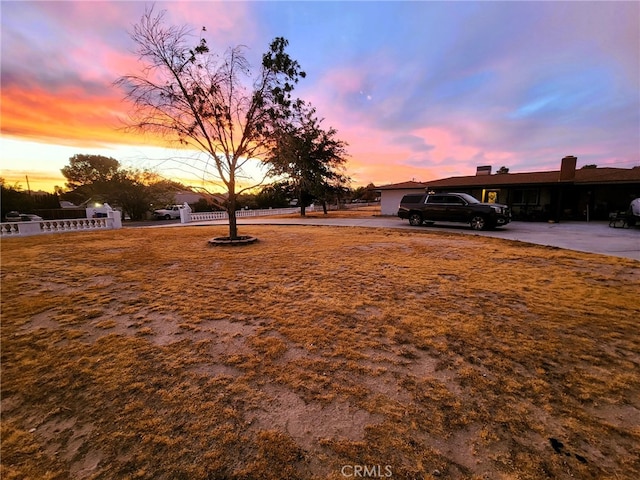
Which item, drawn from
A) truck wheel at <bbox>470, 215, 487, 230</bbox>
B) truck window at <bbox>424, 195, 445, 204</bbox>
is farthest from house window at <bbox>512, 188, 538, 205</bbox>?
truck window at <bbox>424, 195, 445, 204</bbox>

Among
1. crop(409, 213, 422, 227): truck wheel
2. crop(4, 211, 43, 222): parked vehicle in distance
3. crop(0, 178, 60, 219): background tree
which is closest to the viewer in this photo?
crop(409, 213, 422, 227): truck wheel

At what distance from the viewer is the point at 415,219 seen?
51.3ft

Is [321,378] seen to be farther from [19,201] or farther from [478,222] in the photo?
[19,201]

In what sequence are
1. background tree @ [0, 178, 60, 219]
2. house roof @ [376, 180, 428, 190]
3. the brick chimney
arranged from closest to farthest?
the brick chimney
house roof @ [376, 180, 428, 190]
background tree @ [0, 178, 60, 219]

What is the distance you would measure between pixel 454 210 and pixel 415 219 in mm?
2305

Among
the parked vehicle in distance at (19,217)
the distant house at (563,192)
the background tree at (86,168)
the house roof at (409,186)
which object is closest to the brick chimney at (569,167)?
the distant house at (563,192)

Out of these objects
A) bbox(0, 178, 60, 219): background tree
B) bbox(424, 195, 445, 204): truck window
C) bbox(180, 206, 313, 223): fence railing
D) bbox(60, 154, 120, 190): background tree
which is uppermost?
bbox(60, 154, 120, 190): background tree

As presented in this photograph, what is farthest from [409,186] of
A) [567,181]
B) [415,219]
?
[567,181]

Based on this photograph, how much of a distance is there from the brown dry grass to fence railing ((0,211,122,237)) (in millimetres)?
10804

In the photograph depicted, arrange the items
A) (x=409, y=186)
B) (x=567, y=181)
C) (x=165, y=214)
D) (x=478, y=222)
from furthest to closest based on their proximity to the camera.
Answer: (x=165, y=214), (x=409, y=186), (x=567, y=181), (x=478, y=222)

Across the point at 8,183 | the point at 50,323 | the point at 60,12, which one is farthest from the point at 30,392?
the point at 8,183

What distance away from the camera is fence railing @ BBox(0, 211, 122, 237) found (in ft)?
39.3

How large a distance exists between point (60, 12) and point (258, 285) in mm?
8808

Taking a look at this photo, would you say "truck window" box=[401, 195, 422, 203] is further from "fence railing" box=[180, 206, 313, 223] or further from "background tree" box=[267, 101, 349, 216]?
"fence railing" box=[180, 206, 313, 223]
